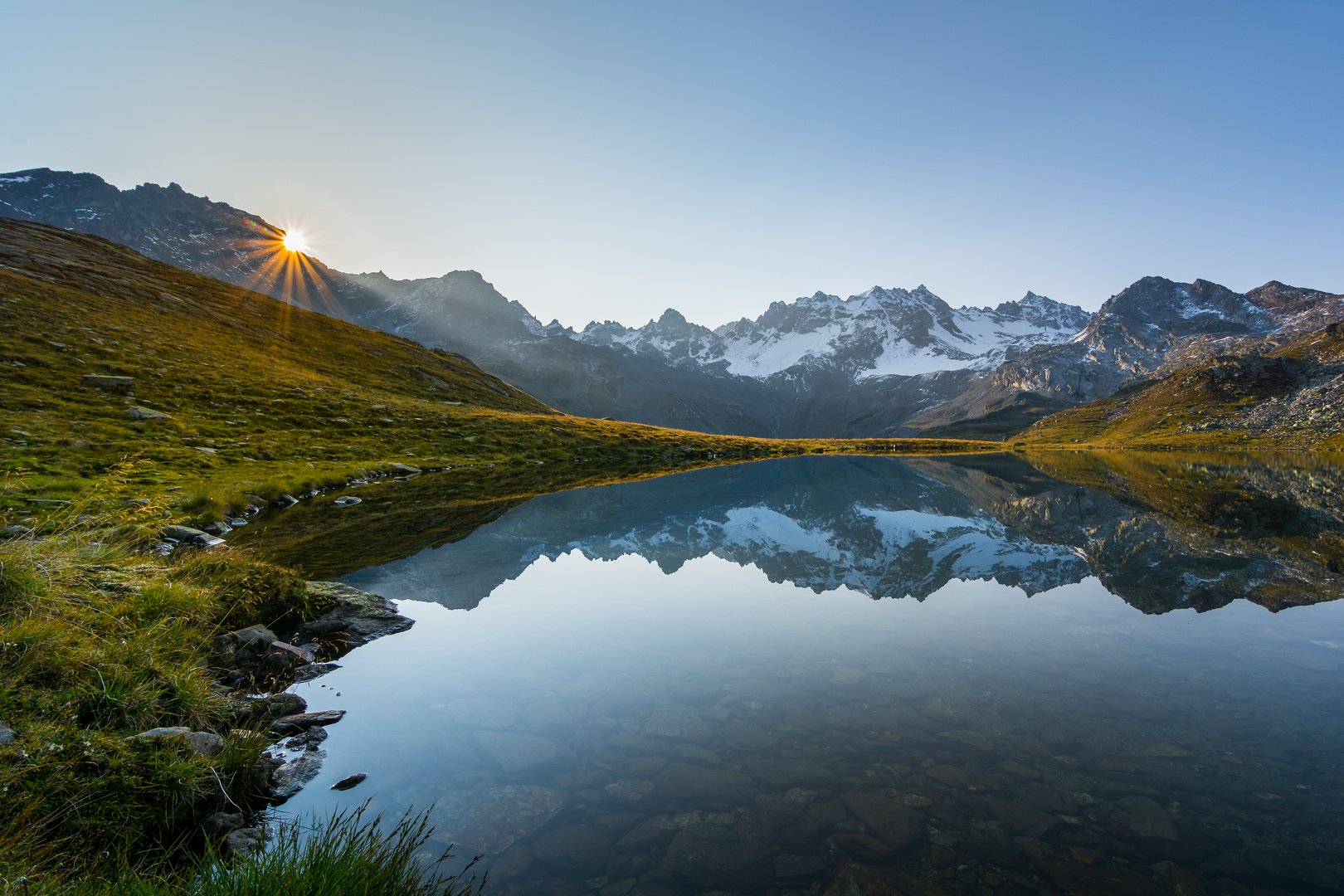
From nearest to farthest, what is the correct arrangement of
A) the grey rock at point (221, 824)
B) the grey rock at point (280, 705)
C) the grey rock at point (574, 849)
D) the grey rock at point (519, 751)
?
the grey rock at point (221, 824) < the grey rock at point (574, 849) < the grey rock at point (519, 751) < the grey rock at point (280, 705)

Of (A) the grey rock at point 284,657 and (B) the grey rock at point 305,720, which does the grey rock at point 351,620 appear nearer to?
(A) the grey rock at point 284,657

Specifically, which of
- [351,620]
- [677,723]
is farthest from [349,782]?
[351,620]

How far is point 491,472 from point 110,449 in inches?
998

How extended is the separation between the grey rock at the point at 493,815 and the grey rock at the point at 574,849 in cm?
35

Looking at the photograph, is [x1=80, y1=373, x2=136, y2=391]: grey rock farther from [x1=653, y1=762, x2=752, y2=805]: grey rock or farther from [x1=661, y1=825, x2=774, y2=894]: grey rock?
[x1=661, y1=825, x2=774, y2=894]: grey rock

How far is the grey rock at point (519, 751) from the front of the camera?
820 centimetres

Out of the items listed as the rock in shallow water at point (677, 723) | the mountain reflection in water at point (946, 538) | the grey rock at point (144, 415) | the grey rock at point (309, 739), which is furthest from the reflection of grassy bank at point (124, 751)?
the grey rock at point (144, 415)

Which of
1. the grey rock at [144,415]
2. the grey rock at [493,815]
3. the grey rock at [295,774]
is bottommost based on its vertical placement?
the grey rock at [295,774]

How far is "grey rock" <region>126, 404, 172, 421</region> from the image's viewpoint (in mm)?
36531

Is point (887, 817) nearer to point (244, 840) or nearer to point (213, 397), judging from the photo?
point (244, 840)

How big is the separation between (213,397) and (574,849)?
5768 centimetres

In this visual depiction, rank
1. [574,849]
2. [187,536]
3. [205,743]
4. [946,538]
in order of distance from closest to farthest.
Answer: [574,849] → [205,743] → [187,536] → [946,538]

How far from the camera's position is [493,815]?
23.5 feet

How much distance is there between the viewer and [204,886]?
13.4 feet
